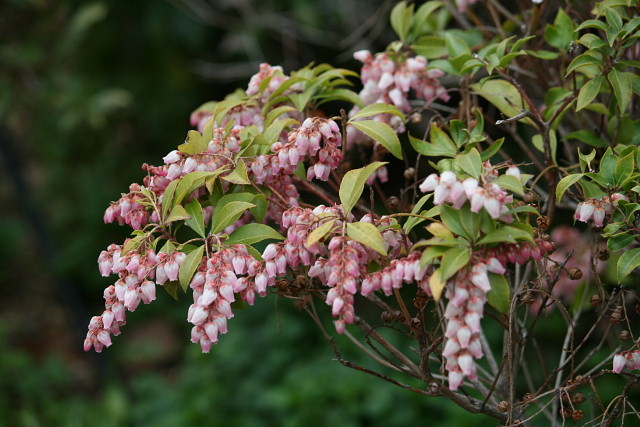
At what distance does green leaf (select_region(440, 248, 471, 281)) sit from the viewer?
995 mm

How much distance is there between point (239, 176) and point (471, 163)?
1.38 feet

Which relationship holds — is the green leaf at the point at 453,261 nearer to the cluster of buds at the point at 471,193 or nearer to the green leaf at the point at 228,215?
the cluster of buds at the point at 471,193

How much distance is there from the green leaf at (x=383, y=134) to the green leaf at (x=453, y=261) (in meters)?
0.28

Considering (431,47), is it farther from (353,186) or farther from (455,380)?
(455,380)

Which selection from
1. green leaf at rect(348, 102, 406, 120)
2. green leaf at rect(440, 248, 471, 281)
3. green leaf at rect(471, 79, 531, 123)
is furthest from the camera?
green leaf at rect(471, 79, 531, 123)

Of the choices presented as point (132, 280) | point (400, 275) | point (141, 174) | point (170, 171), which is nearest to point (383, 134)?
point (400, 275)

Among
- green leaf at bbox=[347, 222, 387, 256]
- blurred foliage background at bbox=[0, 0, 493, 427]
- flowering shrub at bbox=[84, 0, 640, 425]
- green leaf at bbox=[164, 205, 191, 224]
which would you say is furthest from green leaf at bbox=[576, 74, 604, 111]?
blurred foliage background at bbox=[0, 0, 493, 427]

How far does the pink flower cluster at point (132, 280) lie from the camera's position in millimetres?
1165

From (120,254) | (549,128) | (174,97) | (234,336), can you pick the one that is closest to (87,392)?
(234,336)

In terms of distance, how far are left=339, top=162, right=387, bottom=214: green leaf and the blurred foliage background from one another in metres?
2.07

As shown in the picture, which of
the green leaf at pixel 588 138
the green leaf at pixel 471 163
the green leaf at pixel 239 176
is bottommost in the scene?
the green leaf at pixel 588 138

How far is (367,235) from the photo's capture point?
1.08 metres

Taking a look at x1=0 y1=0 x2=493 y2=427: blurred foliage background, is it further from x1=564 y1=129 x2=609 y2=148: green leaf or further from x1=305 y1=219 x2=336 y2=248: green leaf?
x1=305 y1=219 x2=336 y2=248: green leaf

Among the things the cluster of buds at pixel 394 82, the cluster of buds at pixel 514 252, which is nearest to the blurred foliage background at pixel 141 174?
the cluster of buds at pixel 394 82
